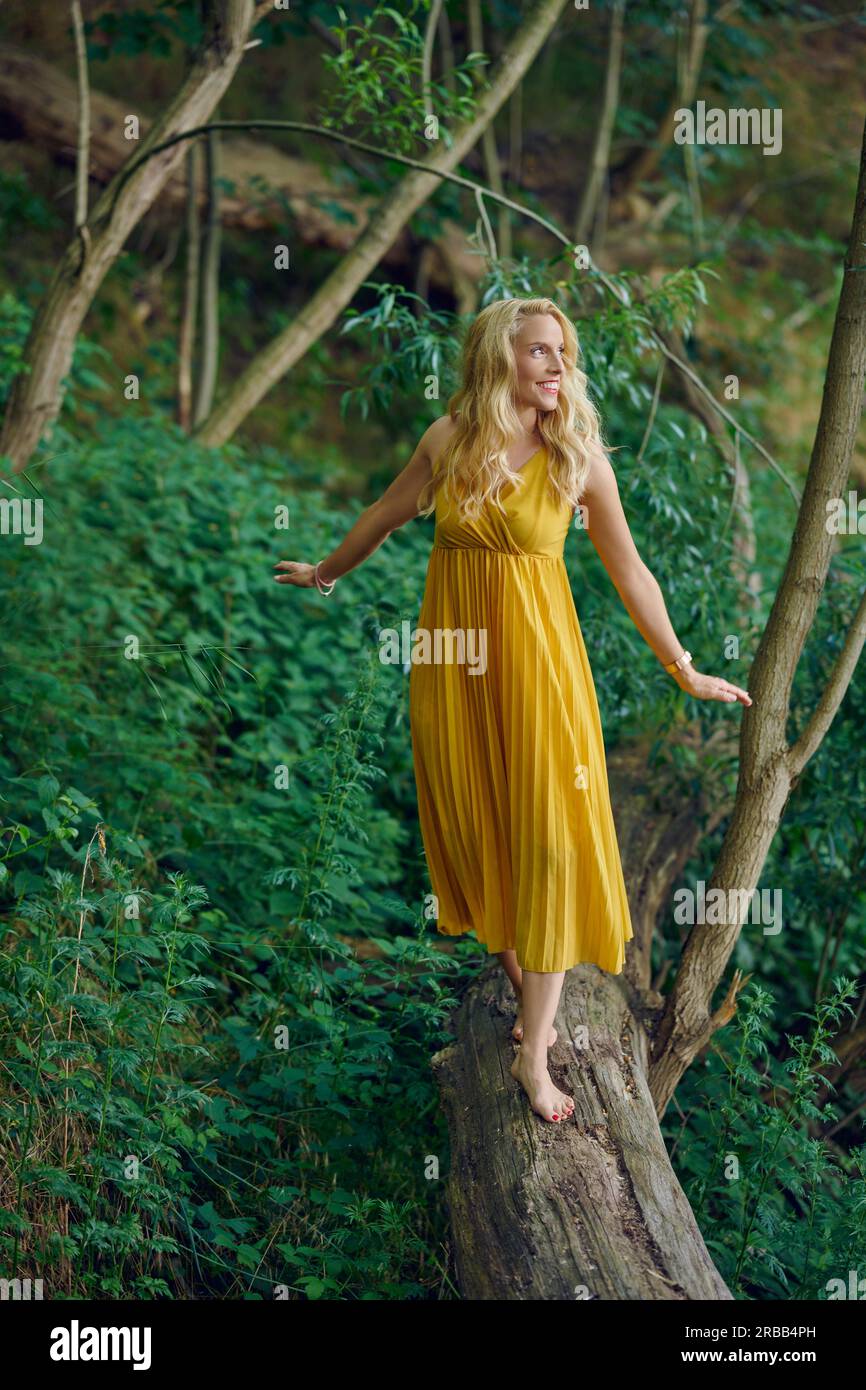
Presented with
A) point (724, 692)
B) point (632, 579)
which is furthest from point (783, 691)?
point (632, 579)

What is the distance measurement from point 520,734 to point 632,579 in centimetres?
51

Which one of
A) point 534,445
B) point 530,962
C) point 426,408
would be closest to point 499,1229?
point 530,962

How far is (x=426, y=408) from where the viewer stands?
896 cm

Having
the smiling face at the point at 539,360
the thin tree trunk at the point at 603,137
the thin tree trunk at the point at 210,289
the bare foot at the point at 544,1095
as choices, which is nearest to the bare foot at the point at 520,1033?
the bare foot at the point at 544,1095

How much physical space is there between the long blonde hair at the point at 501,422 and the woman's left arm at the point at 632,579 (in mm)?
80

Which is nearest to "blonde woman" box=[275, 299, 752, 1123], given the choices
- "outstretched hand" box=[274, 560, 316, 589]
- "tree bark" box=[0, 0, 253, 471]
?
"outstretched hand" box=[274, 560, 316, 589]

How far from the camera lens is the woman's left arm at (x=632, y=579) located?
10.1 ft

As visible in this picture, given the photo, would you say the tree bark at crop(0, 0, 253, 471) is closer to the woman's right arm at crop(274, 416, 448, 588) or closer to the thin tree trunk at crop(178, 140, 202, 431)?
the woman's right arm at crop(274, 416, 448, 588)

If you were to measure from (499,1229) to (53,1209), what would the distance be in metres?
1.06

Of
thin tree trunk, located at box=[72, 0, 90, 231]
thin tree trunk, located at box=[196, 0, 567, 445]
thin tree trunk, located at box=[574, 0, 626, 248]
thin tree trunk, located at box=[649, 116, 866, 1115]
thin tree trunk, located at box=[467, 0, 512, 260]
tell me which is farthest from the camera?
thin tree trunk, located at box=[574, 0, 626, 248]

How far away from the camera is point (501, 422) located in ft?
9.57

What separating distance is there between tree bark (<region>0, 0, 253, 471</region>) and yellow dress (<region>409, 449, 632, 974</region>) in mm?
2592

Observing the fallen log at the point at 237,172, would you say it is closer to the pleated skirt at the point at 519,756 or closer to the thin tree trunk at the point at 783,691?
the thin tree trunk at the point at 783,691

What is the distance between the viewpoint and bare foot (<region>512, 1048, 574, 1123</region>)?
9.69 feet
